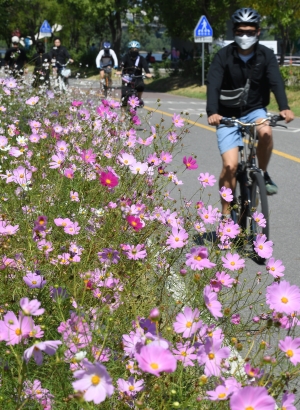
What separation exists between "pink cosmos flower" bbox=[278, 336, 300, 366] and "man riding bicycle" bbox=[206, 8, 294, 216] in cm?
387

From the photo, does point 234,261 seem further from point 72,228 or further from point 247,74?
point 247,74

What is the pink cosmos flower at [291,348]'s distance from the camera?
7.28ft

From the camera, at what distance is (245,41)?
239 inches

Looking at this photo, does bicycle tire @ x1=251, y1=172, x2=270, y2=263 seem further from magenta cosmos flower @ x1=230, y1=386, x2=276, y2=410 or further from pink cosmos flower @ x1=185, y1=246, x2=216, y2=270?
magenta cosmos flower @ x1=230, y1=386, x2=276, y2=410

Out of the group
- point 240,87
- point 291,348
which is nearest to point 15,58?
point 240,87

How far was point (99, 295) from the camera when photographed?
10.1ft

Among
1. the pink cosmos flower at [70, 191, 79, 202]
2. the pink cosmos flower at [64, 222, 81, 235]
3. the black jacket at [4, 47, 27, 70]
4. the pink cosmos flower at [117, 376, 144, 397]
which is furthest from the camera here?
the black jacket at [4, 47, 27, 70]

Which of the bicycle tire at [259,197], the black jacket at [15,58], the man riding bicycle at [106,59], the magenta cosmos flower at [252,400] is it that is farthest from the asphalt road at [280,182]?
the man riding bicycle at [106,59]

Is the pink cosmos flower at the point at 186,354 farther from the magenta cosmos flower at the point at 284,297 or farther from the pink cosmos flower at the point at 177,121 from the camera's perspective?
the pink cosmos flower at the point at 177,121

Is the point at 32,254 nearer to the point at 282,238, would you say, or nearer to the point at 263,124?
the point at 263,124

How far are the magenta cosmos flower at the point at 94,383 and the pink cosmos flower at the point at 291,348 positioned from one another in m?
0.62

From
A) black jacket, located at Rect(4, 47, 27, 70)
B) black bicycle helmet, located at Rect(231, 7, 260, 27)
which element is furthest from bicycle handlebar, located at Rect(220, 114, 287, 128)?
black jacket, located at Rect(4, 47, 27, 70)

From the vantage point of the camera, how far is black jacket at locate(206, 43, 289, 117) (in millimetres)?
6180

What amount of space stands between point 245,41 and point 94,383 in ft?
15.2
